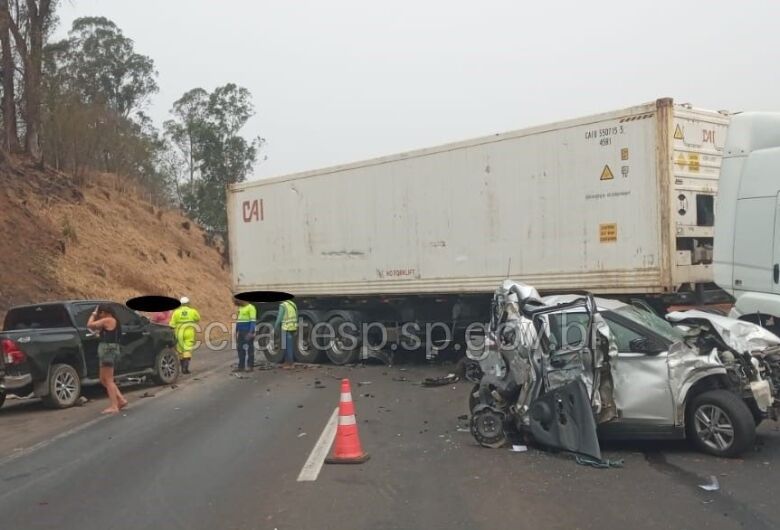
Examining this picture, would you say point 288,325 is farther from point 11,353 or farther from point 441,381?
point 11,353

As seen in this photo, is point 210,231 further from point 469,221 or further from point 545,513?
point 545,513

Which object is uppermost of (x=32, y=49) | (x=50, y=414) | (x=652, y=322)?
(x=32, y=49)

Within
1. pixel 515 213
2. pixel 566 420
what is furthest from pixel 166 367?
pixel 566 420

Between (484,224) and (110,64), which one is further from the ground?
(110,64)

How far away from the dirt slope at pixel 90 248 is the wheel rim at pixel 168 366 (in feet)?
29.4

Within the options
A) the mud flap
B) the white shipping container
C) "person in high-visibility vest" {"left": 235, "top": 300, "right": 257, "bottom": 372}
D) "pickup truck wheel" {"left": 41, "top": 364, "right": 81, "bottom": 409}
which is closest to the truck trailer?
the white shipping container

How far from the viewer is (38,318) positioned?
483 inches

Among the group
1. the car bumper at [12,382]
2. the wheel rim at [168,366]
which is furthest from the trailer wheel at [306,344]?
the car bumper at [12,382]

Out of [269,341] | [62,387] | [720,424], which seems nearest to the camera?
[720,424]

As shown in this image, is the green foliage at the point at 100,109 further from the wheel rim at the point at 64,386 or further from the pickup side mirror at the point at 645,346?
the pickup side mirror at the point at 645,346

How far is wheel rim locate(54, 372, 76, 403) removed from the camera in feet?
37.8

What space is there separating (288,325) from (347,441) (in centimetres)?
929

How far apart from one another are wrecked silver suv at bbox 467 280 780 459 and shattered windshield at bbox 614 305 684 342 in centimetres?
2

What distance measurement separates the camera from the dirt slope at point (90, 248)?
78.2 feet
